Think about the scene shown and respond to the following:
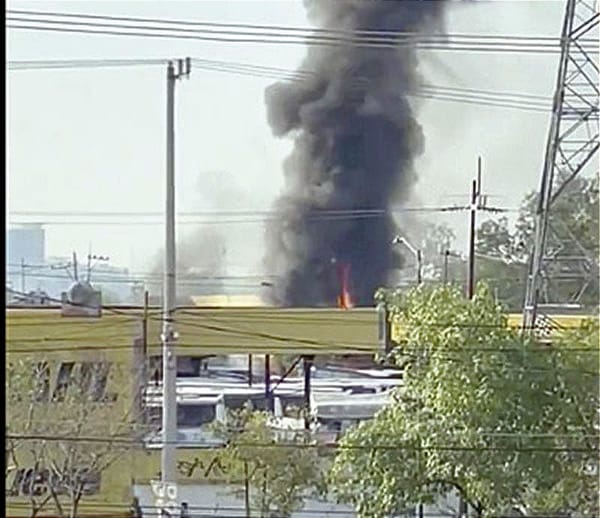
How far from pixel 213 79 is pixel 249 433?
0.45m

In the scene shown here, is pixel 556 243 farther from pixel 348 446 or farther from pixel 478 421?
pixel 348 446

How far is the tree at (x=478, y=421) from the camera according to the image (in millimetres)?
1375

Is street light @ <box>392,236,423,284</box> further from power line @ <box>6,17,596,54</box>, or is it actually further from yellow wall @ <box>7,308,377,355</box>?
power line @ <box>6,17,596,54</box>

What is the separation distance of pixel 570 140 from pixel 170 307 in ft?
1.80

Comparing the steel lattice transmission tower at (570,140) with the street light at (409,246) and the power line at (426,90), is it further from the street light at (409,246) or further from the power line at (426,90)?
the street light at (409,246)

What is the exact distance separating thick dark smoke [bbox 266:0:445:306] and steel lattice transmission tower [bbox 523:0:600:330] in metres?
0.17

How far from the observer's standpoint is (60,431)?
1.36 metres

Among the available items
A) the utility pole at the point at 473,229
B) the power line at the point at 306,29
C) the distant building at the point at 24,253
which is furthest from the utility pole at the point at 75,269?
the utility pole at the point at 473,229

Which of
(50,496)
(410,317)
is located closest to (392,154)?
(410,317)

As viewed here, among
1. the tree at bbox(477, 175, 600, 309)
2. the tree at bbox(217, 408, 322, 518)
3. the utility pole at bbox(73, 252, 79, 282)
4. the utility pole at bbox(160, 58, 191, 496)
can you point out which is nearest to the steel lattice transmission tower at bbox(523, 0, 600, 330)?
the tree at bbox(477, 175, 600, 309)

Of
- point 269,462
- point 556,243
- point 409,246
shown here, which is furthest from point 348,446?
point 556,243

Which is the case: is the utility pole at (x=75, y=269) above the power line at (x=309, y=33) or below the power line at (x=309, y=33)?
below

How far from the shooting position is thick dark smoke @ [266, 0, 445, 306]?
1.40 metres

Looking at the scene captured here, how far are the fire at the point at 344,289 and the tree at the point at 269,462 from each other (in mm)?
Result: 168
